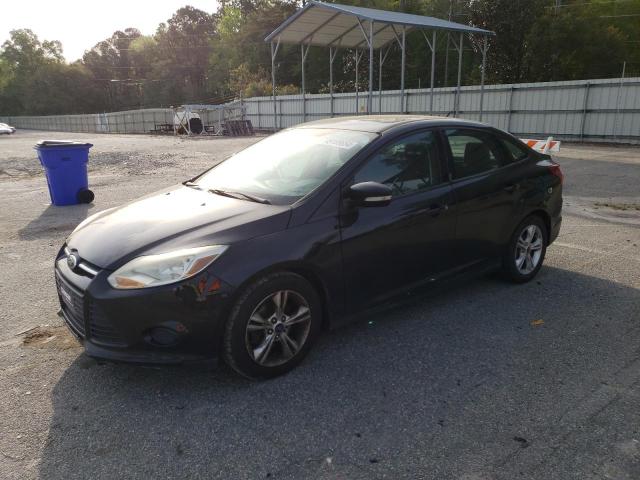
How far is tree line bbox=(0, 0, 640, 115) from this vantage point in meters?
33.8

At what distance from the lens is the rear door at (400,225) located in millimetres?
3438

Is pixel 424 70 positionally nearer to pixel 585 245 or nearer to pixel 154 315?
pixel 585 245

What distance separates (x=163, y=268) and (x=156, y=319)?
285mm

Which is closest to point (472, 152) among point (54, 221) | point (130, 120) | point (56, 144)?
point (54, 221)

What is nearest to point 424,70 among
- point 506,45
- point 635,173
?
point 506,45

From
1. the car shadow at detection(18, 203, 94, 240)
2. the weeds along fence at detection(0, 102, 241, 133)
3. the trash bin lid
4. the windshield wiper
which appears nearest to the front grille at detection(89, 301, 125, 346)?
the windshield wiper

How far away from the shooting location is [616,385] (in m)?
3.08

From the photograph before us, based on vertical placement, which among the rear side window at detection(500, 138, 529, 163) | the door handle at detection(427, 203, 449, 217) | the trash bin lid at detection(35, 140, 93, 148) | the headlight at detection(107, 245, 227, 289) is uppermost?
the rear side window at detection(500, 138, 529, 163)

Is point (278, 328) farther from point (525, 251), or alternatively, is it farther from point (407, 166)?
point (525, 251)

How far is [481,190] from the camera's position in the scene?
4242 mm

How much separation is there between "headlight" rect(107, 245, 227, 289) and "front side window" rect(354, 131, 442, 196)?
1225 millimetres

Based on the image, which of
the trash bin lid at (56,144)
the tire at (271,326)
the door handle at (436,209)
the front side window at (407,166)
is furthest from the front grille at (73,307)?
the trash bin lid at (56,144)

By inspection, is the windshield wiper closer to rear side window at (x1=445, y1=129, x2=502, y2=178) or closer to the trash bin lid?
rear side window at (x1=445, y1=129, x2=502, y2=178)

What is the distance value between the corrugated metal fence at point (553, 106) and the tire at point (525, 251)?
16959mm
